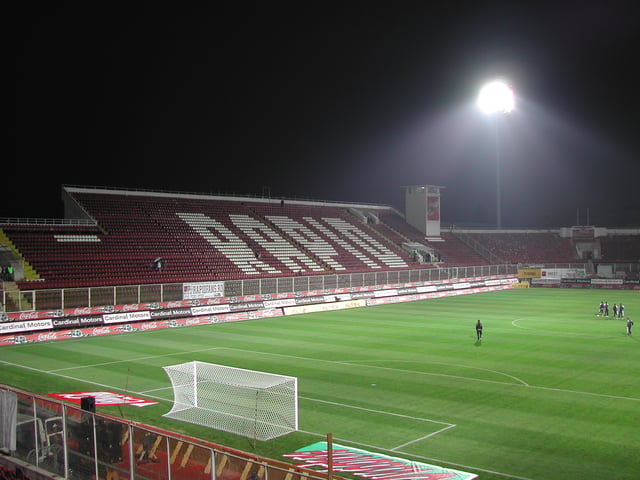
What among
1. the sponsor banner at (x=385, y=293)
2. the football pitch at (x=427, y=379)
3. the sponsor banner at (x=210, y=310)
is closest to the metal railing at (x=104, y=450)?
the football pitch at (x=427, y=379)

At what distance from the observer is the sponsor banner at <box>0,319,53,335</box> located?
28422 mm

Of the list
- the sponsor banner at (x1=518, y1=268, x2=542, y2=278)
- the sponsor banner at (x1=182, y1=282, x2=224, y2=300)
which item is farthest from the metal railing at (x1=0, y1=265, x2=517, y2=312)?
the sponsor banner at (x1=518, y1=268, x2=542, y2=278)

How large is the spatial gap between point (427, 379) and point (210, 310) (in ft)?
65.8

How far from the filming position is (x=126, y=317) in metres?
32.8

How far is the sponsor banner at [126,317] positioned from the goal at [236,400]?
16503 mm

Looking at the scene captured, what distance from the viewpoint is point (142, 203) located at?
48.8 metres

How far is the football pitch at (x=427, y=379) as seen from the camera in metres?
13.0

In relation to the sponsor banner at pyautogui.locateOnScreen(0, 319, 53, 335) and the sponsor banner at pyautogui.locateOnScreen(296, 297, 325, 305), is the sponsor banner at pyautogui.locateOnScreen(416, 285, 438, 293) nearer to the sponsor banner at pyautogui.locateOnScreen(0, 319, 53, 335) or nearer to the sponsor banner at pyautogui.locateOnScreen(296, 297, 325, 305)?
the sponsor banner at pyautogui.locateOnScreen(296, 297, 325, 305)

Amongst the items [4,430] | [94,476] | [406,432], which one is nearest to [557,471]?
[406,432]

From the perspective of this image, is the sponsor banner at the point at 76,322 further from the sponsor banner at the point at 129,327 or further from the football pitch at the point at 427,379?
the football pitch at the point at 427,379

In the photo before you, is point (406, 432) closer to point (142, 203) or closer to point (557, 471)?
point (557, 471)

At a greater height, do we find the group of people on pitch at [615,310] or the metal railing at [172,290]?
the metal railing at [172,290]

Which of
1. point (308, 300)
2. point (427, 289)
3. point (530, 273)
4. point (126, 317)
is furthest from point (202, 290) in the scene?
point (530, 273)

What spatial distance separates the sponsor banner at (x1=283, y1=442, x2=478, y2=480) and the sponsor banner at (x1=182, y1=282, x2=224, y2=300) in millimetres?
24075
